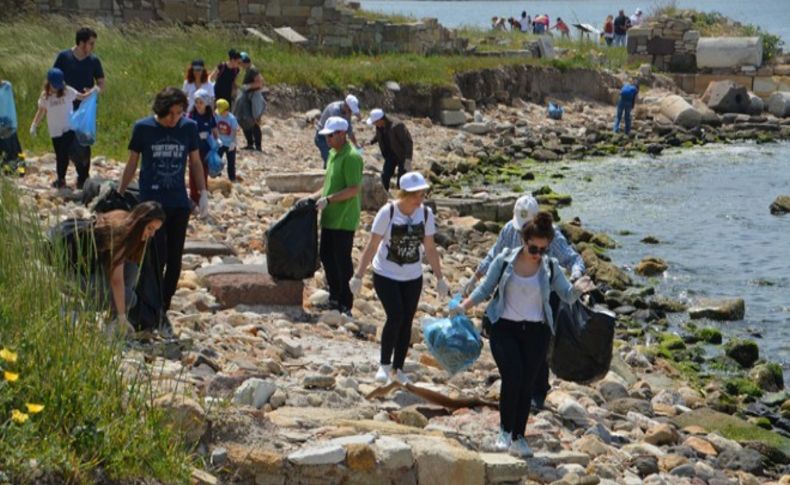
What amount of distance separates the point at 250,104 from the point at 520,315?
13.2 metres

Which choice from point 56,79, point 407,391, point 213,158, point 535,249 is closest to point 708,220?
point 213,158

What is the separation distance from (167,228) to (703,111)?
3171 centimetres

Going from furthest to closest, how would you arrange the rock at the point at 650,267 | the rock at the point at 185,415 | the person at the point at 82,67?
the rock at the point at 650,267 < the person at the point at 82,67 < the rock at the point at 185,415

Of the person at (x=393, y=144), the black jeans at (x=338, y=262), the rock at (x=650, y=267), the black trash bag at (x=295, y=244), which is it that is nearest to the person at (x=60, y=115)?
the black trash bag at (x=295, y=244)

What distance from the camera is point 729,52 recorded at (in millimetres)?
44281

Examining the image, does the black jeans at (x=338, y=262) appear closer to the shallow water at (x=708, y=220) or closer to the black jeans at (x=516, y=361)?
the black jeans at (x=516, y=361)

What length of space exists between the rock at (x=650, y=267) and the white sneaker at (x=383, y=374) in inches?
440

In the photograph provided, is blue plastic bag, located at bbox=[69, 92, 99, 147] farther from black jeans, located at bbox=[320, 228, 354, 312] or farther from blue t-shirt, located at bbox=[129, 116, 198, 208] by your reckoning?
blue t-shirt, located at bbox=[129, 116, 198, 208]

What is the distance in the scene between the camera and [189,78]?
18938 millimetres

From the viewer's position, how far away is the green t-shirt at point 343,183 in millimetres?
12031

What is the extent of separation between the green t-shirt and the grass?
455cm

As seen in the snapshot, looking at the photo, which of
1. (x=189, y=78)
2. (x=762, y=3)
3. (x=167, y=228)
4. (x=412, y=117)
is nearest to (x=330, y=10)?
(x=412, y=117)

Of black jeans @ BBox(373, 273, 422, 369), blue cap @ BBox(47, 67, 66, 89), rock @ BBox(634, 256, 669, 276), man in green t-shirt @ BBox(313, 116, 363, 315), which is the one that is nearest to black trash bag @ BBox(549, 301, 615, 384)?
black jeans @ BBox(373, 273, 422, 369)

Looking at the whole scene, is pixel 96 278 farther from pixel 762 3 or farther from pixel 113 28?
pixel 762 3
